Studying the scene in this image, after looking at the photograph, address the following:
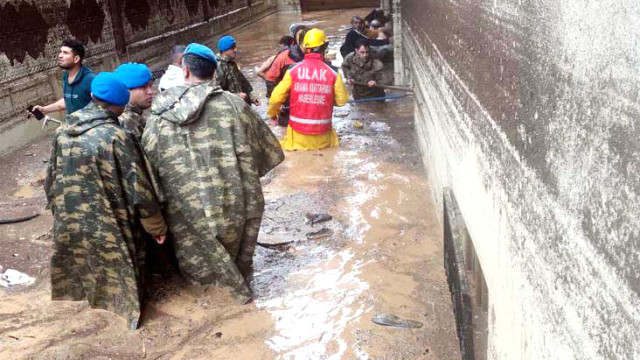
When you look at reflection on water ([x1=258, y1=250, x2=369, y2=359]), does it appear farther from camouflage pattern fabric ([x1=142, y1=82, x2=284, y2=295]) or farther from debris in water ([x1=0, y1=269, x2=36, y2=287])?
debris in water ([x1=0, y1=269, x2=36, y2=287])

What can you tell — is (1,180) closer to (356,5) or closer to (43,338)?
(43,338)

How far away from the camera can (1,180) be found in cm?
728

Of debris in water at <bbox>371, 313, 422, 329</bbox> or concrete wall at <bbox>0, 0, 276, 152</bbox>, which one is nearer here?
debris in water at <bbox>371, 313, 422, 329</bbox>

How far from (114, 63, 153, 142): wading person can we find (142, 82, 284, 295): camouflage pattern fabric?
305 mm

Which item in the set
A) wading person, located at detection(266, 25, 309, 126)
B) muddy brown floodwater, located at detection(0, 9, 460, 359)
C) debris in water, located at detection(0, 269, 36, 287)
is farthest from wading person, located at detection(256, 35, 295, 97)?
debris in water, located at detection(0, 269, 36, 287)

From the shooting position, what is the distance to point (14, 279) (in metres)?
4.70

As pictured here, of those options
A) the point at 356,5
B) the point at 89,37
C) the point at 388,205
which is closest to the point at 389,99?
the point at 388,205

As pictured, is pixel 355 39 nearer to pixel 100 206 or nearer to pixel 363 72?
pixel 363 72

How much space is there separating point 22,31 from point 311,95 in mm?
4788

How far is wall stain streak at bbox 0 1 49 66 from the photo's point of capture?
8367 millimetres

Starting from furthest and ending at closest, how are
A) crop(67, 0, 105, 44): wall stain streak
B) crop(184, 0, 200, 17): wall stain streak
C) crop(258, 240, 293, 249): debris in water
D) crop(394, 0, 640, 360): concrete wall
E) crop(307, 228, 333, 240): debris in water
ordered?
crop(184, 0, 200, 17): wall stain streak, crop(67, 0, 105, 44): wall stain streak, crop(307, 228, 333, 240): debris in water, crop(258, 240, 293, 249): debris in water, crop(394, 0, 640, 360): concrete wall

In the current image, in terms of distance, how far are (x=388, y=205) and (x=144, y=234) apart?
260 centimetres

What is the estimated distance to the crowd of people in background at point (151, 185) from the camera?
373 centimetres

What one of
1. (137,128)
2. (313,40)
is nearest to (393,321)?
(137,128)
